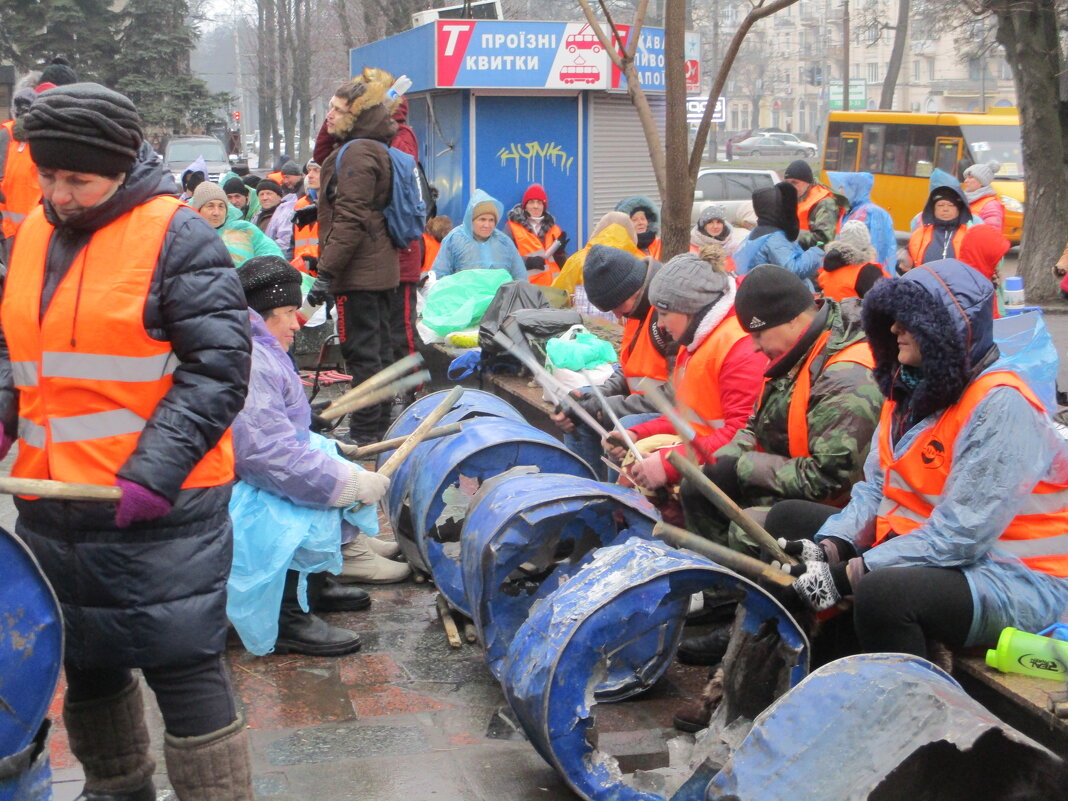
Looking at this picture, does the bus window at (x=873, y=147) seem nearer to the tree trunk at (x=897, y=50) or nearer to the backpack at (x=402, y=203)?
the tree trunk at (x=897, y=50)

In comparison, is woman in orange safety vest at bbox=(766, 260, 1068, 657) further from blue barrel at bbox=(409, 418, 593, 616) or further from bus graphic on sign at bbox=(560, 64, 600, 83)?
bus graphic on sign at bbox=(560, 64, 600, 83)

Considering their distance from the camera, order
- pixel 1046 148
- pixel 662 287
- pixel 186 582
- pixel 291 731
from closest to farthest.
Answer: pixel 186 582 → pixel 291 731 → pixel 662 287 → pixel 1046 148

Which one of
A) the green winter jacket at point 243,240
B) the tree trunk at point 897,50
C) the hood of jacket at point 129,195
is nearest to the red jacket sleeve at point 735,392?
the hood of jacket at point 129,195

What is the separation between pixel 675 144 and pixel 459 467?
9.22ft

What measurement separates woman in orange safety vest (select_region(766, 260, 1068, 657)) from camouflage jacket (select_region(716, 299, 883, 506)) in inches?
21.0

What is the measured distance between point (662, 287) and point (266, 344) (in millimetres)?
1550

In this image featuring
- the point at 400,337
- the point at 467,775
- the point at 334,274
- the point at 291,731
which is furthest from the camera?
the point at 400,337

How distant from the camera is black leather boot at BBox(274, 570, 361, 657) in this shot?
464 centimetres

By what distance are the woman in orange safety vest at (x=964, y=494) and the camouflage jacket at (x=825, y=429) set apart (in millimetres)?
533

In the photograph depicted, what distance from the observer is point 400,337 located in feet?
25.5

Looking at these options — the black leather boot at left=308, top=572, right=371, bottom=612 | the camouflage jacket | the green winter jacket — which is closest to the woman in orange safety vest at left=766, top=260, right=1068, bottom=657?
the camouflage jacket

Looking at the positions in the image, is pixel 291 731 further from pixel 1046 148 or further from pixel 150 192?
pixel 1046 148

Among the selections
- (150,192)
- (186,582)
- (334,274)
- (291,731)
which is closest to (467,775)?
(291,731)

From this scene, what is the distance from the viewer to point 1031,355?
144 inches
